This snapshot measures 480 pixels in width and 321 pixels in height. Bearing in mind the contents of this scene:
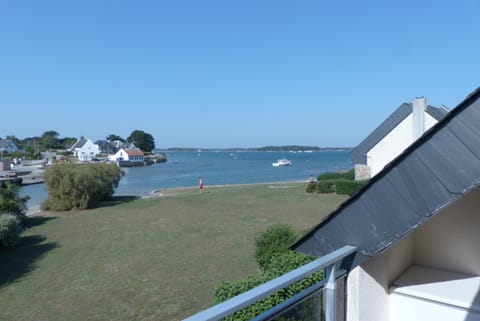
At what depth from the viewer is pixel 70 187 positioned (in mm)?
22438

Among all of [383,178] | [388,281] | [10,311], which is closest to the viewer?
[383,178]

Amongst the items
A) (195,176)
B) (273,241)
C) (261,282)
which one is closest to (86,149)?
(195,176)

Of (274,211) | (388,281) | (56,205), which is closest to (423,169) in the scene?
(388,281)

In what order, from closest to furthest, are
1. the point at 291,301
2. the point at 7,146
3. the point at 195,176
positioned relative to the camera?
the point at 291,301, the point at 195,176, the point at 7,146

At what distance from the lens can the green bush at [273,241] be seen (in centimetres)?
707

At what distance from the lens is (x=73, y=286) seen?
7840mm

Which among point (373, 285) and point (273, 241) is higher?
point (373, 285)

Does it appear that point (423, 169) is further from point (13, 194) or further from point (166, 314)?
point (13, 194)

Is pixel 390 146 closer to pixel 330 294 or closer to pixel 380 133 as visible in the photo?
pixel 380 133

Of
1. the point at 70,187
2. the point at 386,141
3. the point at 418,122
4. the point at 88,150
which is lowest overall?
the point at 70,187

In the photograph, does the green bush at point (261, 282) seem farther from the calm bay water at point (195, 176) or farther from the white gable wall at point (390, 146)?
the calm bay water at point (195, 176)

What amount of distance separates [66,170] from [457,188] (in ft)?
82.6

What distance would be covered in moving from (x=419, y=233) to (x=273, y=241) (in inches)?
204

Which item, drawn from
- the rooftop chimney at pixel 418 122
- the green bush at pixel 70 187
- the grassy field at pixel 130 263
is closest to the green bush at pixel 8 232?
the grassy field at pixel 130 263
